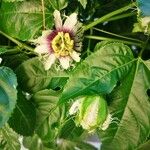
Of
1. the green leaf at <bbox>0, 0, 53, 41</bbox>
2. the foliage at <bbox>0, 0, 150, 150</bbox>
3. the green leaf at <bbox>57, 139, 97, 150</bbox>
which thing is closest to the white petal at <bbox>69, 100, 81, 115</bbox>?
the foliage at <bbox>0, 0, 150, 150</bbox>

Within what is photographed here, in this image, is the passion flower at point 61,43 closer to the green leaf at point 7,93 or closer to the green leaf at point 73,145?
the green leaf at point 7,93

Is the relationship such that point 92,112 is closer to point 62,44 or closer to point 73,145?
point 62,44

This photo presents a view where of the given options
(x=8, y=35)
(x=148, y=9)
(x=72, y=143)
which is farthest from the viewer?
(x=72, y=143)

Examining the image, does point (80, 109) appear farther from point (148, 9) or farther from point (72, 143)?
point (72, 143)

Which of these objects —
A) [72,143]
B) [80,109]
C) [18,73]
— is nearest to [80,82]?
[80,109]

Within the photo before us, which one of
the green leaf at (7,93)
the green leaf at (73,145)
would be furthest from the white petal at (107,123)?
the green leaf at (73,145)

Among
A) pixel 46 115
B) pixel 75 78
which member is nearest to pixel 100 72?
pixel 75 78
